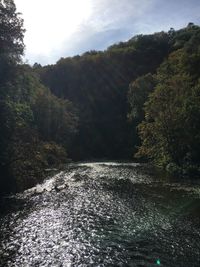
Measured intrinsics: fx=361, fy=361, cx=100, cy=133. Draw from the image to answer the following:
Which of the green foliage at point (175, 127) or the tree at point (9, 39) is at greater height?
the tree at point (9, 39)

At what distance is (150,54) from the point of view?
169125 mm

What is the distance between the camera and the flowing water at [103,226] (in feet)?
82.7

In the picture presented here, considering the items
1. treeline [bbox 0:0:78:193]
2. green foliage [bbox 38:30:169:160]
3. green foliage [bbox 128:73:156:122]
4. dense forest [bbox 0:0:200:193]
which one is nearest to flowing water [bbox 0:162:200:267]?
treeline [bbox 0:0:78:193]

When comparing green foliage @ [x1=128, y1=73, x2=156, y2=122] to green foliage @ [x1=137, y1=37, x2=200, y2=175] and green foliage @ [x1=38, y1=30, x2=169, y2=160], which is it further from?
green foliage @ [x1=137, y1=37, x2=200, y2=175]

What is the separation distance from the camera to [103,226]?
1267 inches

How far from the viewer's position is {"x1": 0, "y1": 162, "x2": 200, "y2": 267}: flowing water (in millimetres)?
25203

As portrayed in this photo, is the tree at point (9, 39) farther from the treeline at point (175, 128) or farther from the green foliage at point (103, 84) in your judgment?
the green foliage at point (103, 84)

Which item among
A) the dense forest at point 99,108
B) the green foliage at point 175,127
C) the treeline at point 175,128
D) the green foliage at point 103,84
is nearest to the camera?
the dense forest at point 99,108

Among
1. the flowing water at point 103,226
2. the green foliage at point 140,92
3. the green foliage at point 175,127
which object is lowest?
the flowing water at point 103,226

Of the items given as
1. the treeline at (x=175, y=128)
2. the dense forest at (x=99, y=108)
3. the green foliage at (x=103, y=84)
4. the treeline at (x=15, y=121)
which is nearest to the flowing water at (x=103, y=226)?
the treeline at (x=15, y=121)

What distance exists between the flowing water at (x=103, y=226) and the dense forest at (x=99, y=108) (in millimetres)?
7384

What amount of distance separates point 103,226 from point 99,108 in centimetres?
12640

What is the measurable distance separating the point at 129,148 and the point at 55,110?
106 ft

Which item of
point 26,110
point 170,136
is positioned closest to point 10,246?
point 26,110
